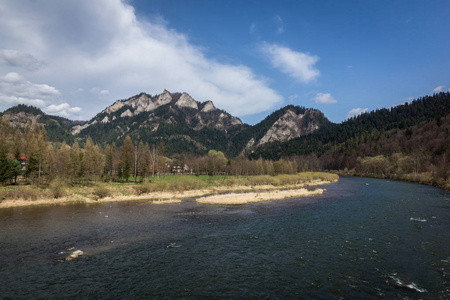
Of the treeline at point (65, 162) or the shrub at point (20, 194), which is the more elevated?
the treeline at point (65, 162)

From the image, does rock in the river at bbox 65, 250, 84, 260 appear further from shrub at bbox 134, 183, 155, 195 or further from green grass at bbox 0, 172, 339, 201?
shrub at bbox 134, 183, 155, 195

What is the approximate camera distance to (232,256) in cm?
2045

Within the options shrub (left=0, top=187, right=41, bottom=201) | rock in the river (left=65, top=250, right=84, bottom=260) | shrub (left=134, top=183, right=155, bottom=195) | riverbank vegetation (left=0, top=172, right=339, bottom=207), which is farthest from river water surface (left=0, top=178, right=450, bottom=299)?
shrub (left=134, top=183, right=155, bottom=195)

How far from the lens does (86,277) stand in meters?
16.6

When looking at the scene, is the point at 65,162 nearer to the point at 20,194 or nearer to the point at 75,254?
the point at 20,194

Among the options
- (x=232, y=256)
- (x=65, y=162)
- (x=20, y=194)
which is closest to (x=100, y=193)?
(x=20, y=194)

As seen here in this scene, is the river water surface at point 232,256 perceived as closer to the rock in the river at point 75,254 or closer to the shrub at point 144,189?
the rock in the river at point 75,254

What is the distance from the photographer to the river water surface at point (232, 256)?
14.8 meters

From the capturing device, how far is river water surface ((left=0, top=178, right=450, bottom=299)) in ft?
48.7

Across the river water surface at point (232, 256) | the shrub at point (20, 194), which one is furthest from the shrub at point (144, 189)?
the river water surface at point (232, 256)

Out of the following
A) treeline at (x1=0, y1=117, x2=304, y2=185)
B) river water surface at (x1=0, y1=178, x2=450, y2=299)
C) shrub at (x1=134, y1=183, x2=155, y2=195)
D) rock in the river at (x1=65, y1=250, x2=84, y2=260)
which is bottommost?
river water surface at (x1=0, y1=178, x2=450, y2=299)

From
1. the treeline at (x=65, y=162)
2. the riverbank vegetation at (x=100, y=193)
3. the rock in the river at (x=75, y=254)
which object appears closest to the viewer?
the rock in the river at (x=75, y=254)

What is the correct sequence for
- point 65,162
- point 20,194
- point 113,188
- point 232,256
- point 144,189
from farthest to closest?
1. point 65,162
2. point 113,188
3. point 144,189
4. point 20,194
5. point 232,256

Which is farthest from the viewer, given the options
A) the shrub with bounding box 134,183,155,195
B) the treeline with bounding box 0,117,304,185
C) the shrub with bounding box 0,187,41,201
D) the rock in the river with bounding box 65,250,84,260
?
the treeline with bounding box 0,117,304,185
